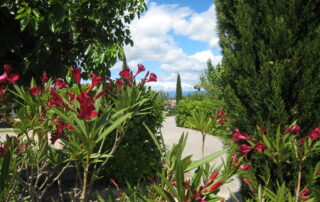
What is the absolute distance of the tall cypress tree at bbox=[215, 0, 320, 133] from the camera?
2.16 meters

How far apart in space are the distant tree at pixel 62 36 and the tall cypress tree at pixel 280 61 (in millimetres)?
1585

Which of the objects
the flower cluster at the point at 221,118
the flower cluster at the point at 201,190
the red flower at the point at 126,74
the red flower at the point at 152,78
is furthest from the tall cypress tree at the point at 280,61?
the flower cluster at the point at 201,190

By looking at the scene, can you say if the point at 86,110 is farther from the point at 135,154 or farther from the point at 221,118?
the point at 135,154

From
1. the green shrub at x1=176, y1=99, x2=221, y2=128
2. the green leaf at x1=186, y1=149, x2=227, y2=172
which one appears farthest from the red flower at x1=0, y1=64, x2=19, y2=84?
the green shrub at x1=176, y1=99, x2=221, y2=128

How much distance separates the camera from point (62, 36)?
331cm

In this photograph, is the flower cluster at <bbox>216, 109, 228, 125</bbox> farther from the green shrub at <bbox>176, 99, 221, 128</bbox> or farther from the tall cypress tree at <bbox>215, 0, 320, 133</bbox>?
the green shrub at <bbox>176, 99, 221, 128</bbox>

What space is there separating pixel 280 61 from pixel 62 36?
2732mm

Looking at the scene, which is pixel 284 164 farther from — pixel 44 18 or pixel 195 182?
pixel 44 18

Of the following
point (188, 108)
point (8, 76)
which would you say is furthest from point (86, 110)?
point (188, 108)

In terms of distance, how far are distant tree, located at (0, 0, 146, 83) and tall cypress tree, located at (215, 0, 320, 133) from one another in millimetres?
1585

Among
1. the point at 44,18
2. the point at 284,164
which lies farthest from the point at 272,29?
the point at 44,18

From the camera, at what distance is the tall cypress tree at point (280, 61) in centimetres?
216

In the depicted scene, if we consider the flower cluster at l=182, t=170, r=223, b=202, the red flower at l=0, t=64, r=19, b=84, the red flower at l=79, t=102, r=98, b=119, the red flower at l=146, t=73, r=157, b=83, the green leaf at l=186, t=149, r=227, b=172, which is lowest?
the flower cluster at l=182, t=170, r=223, b=202

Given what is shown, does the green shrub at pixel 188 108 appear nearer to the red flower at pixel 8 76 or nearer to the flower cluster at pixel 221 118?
the flower cluster at pixel 221 118
